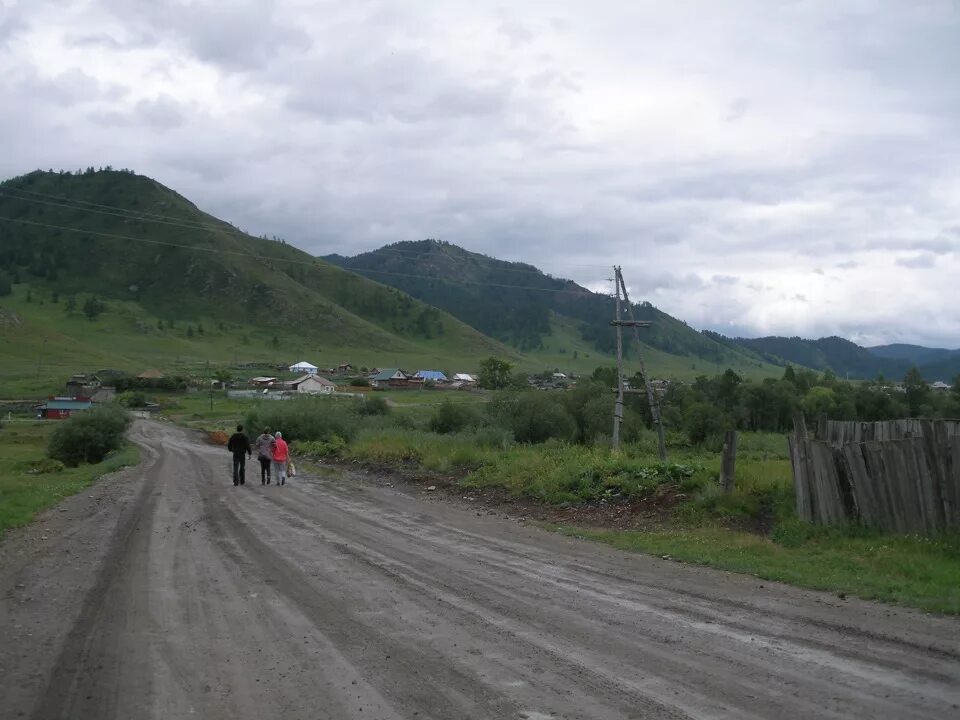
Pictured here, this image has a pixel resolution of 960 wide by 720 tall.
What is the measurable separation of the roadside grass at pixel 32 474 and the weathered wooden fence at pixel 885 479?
13945 mm

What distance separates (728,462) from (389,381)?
117 m

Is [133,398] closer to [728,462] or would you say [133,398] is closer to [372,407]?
[372,407]

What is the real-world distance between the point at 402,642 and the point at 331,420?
120 ft

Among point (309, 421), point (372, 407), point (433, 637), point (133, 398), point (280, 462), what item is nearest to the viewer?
point (433, 637)

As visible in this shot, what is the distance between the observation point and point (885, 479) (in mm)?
11648

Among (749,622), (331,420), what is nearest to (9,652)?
(749,622)

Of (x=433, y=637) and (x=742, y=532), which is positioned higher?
(x=433, y=637)

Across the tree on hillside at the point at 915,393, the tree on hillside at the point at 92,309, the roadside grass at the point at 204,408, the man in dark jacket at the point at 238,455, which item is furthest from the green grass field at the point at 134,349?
the man in dark jacket at the point at 238,455

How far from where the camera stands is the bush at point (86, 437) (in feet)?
158

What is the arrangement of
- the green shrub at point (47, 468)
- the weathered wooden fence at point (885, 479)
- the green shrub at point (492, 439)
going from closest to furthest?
the weathered wooden fence at point (885, 479)
the green shrub at point (492, 439)
the green shrub at point (47, 468)

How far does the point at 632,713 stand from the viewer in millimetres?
5633

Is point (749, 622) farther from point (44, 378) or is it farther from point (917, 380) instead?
point (44, 378)

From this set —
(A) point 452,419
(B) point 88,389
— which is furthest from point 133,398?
(A) point 452,419

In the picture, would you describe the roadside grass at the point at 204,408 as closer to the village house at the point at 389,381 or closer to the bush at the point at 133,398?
the bush at the point at 133,398
